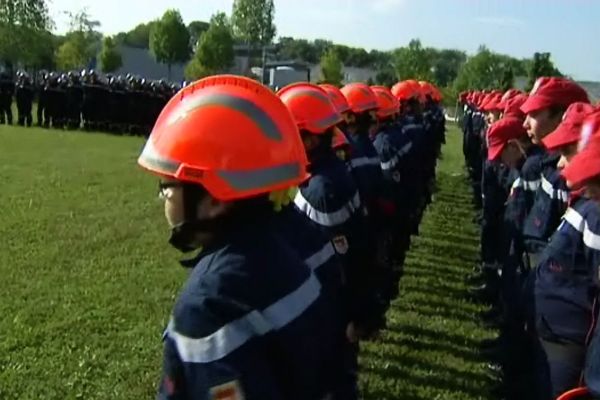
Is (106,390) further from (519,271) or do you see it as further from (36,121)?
(36,121)

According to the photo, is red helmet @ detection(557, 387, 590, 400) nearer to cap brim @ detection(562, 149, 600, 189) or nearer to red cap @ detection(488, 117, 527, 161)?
cap brim @ detection(562, 149, 600, 189)

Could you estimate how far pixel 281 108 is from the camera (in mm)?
2611

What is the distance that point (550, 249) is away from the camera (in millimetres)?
4504

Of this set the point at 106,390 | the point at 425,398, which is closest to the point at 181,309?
the point at 106,390

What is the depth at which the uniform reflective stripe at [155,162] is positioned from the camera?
2484mm

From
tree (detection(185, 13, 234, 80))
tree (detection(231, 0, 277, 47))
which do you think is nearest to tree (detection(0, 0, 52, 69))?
tree (detection(185, 13, 234, 80))

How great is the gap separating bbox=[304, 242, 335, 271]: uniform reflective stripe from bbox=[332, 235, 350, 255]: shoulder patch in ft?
4.27

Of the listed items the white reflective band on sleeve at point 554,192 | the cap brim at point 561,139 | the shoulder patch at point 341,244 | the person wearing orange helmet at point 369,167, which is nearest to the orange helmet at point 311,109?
the shoulder patch at point 341,244

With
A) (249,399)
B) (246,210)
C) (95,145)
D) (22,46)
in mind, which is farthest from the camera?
(22,46)

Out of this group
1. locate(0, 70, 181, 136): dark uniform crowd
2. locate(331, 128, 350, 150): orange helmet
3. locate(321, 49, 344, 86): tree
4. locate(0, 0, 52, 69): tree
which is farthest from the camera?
locate(321, 49, 344, 86): tree

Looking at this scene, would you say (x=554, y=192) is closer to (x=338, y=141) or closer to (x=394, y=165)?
(x=338, y=141)

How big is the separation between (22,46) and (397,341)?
1944 inches

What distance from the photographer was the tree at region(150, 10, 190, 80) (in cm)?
8925

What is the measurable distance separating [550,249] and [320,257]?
1.61m
